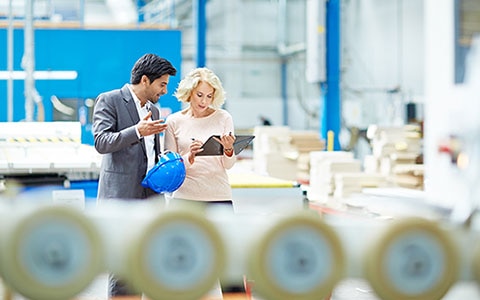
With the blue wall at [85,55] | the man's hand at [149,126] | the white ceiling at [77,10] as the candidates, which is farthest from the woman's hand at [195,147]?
the blue wall at [85,55]

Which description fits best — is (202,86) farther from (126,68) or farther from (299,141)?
(126,68)

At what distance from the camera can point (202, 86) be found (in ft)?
10.4

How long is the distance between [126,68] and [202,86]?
8.28 meters

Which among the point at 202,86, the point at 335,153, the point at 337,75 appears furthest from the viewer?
the point at 337,75

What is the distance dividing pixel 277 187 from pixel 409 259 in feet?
14.9

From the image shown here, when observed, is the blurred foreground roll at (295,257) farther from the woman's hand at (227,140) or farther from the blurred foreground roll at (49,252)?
the woman's hand at (227,140)

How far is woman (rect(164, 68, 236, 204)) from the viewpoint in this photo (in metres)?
3.17

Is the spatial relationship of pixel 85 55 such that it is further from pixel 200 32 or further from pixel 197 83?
pixel 197 83

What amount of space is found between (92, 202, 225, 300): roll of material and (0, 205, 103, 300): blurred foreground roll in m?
0.02

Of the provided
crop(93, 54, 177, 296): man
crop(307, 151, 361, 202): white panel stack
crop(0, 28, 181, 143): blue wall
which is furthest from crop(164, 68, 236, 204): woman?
crop(0, 28, 181, 143): blue wall

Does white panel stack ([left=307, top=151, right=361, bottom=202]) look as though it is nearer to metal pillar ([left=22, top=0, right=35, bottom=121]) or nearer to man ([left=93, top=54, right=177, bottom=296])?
metal pillar ([left=22, top=0, right=35, bottom=121])

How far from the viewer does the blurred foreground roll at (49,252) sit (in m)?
0.82

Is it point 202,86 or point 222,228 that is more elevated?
point 202,86

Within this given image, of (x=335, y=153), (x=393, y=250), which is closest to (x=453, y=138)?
(x=393, y=250)
